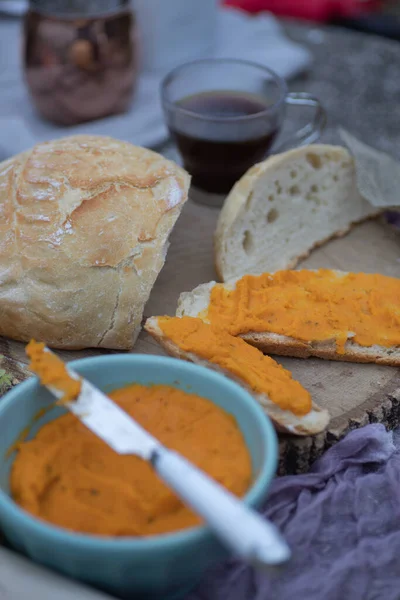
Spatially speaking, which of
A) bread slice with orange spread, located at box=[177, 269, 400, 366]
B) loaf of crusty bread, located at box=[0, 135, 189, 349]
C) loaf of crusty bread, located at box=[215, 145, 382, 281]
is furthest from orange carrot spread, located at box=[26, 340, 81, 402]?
loaf of crusty bread, located at box=[215, 145, 382, 281]

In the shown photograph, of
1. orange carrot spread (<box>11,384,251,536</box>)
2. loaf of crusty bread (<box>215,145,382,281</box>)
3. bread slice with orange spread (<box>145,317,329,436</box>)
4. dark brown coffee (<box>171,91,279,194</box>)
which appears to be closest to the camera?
orange carrot spread (<box>11,384,251,536</box>)

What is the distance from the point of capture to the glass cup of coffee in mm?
3146

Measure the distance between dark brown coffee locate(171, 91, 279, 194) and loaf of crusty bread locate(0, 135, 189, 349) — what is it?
0.74 m

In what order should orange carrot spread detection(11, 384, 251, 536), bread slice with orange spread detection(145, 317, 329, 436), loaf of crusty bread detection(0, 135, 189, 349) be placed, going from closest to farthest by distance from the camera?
orange carrot spread detection(11, 384, 251, 536) < bread slice with orange spread detection(145, 317, 329, 436) < loaf of crusty bread detection(0, 135, 189, 349)

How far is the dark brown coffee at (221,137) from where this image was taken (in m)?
3.14

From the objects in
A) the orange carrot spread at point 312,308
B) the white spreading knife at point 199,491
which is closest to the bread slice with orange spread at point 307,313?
the orange carrot spread at point 312,308

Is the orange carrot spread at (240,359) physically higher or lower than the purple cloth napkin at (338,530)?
higher

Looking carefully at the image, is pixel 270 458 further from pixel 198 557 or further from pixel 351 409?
pixel 351 409

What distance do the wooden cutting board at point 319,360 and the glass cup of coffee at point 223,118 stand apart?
0.20 m

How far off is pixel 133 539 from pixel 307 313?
3.86 ft

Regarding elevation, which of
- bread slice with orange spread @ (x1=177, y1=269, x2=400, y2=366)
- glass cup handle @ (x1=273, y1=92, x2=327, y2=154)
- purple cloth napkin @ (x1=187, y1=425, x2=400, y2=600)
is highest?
glass cup handle @ (x1=273, y1=92, x2=327, y2=154)

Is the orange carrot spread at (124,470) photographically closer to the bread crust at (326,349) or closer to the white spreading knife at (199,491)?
the white spreading knife at (199,491)

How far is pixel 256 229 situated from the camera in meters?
2.94

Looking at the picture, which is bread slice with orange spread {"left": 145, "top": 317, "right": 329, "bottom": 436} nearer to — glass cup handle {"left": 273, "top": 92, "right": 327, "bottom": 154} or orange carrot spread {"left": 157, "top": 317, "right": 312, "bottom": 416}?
orange carrot spread {"left": 157, "top": 317, "right": 312, "bottom": 416}
